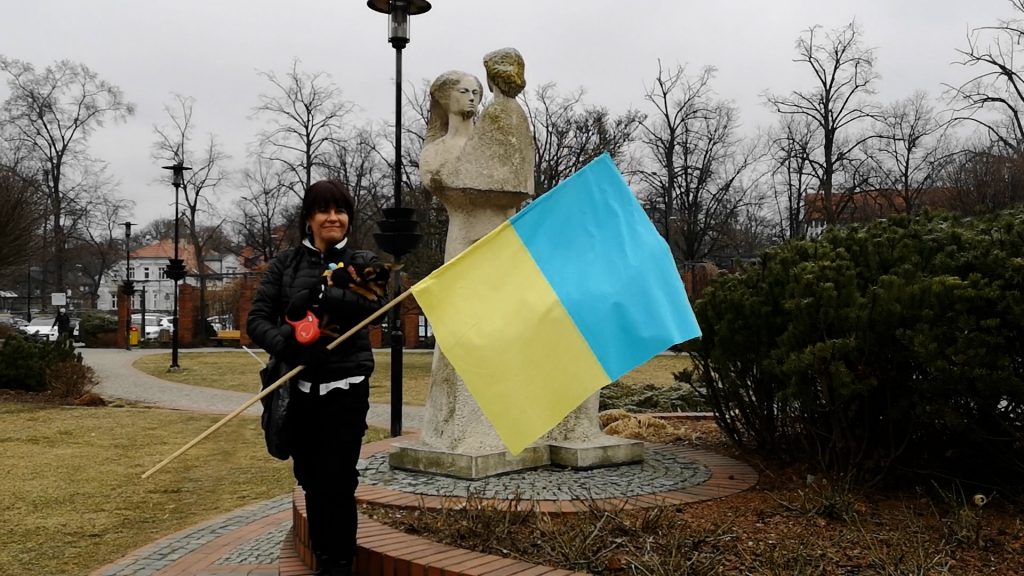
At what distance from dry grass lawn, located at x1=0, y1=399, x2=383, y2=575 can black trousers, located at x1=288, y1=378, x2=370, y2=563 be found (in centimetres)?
240

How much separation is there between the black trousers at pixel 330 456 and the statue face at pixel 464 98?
300cm

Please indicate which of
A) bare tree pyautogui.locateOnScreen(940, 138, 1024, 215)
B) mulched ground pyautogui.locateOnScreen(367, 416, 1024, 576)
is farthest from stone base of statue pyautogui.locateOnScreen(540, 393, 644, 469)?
bare tree pyautogui.locateOnScreen(940, 138, 1024, 215)

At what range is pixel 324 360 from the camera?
3291 mm

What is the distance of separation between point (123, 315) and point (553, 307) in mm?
38417

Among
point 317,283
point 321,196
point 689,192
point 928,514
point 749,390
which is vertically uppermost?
point 689,192

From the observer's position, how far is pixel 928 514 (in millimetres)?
4219

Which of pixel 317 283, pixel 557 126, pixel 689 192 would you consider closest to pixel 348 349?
pixel 317 283

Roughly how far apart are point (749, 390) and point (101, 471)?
21.0 feet

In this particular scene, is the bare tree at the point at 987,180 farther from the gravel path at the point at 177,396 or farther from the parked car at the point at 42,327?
the parked car at the point at 42,327

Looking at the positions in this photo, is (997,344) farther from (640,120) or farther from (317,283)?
(640,120)

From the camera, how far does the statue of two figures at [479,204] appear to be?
5523 millimetres

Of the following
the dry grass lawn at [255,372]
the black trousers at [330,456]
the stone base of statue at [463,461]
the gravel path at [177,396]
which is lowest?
the gravel path at [177,396]

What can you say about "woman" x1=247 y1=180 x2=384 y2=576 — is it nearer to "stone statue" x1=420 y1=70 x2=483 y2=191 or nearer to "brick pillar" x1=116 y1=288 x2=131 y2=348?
"stone statue" x1=420 y1=70 x2=483 y2=191

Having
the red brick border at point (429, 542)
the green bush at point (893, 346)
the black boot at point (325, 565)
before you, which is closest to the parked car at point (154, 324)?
the red brick border at point (429, 542)
